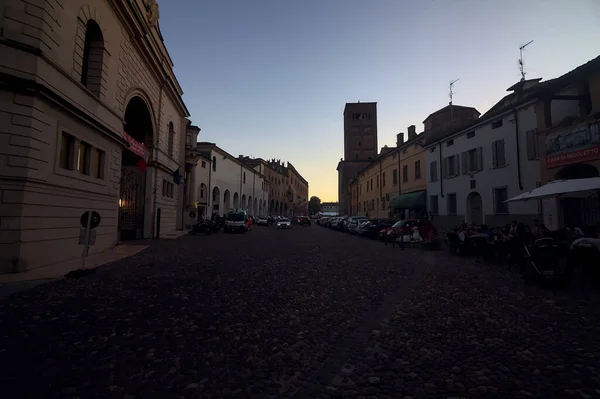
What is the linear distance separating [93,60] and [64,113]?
4.26 m

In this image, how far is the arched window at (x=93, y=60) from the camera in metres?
14.6

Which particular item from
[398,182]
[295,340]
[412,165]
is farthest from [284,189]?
[295,340]

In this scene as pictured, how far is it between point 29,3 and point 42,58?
1675 millimetres

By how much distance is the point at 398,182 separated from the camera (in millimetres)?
36188

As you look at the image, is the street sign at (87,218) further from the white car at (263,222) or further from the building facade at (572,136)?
the white car at (263,222)

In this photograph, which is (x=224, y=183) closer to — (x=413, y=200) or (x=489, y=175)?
(x=413, y=200)

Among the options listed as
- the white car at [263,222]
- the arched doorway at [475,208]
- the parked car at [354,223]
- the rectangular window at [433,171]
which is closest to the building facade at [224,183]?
the white car at [263,222]

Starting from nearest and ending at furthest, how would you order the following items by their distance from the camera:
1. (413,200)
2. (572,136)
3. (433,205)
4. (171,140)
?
(572,136), (433,205), (171,140), (413,200)

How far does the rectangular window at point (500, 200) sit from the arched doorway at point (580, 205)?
15.2 ft

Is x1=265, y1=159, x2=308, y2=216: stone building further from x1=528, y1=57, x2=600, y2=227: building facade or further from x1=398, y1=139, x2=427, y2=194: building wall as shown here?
x1=528, y1=57, x2=600, y2=227: building facade

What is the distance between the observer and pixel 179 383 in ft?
11.0

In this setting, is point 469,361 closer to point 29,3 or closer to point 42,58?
point 42,58

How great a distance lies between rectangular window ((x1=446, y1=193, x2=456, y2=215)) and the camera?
2539 cm

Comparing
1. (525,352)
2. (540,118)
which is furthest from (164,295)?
(540,118)
